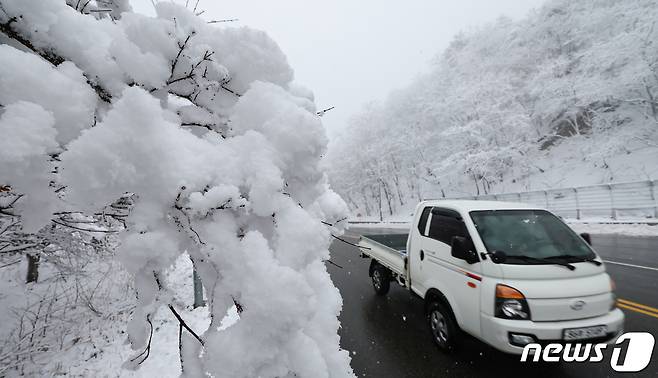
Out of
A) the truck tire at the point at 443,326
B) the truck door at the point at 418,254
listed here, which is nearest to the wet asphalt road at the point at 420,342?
the truck tire at the point at 443,326

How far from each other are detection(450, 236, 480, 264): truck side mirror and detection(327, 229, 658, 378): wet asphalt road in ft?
3.86

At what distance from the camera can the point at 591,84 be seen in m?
19.8

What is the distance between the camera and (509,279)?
314cm

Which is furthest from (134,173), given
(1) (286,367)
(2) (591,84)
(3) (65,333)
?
(2) (591,84)

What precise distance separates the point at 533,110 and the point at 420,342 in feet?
93.5

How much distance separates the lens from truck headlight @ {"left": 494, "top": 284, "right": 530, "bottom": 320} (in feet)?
9.80

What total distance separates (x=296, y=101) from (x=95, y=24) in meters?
1.02

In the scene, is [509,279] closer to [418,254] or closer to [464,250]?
[464,250]

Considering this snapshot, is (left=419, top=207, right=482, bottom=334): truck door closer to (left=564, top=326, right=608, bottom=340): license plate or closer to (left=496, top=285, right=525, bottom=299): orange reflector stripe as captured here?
(left=496, top=285, right=525, bottom=299): orange reflector stripe

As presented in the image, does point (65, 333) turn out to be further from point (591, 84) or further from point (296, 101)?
point (591, 84)

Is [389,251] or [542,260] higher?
[542,260]

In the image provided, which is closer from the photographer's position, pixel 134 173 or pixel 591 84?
pixel 134 173

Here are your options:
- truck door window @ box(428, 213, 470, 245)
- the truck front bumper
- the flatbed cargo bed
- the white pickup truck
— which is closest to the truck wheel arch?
the white pickup truck

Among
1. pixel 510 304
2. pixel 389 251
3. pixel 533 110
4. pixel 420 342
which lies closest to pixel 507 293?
pixel 510 304
